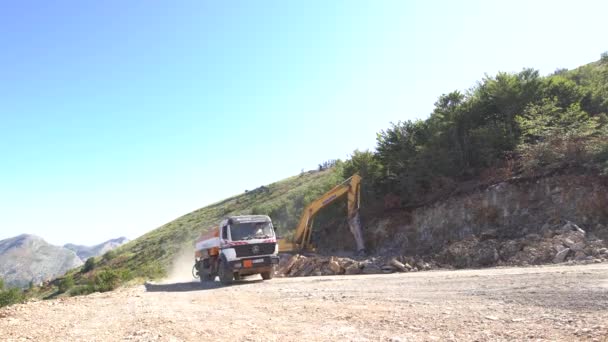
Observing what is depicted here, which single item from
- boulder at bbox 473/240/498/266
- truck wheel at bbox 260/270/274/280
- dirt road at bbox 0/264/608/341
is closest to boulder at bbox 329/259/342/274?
truck wheel at bbox 260/270/274/280

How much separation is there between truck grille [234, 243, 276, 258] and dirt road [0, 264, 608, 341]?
538 cm

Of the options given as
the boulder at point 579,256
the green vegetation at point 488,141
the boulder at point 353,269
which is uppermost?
the green vegetation at point 488,141

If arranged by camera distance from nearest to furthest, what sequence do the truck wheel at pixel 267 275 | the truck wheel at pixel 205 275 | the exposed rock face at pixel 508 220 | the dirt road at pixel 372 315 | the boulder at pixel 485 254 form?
the dirt road at pixel 372 315 < the exposed rock face at pixel 508 220 < the boulder at pixel 485 254 < the truck wheel at pixel 267 275 < the truck wheel at pixel 205 275

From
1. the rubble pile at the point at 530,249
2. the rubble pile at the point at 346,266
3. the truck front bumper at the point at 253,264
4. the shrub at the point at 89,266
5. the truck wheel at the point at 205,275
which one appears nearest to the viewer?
the rubble pile at the point at 530,249

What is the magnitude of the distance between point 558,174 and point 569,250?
5469mm

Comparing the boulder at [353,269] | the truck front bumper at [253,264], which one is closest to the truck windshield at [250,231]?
the truck front bumper at [253,264]

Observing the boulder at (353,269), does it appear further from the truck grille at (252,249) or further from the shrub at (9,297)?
the shrub at (9,297)

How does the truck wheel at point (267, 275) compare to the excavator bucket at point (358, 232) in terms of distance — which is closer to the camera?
the truck wheel at point (267, 275)

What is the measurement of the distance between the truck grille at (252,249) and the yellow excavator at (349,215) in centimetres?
690

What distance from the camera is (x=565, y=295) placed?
7.66 m

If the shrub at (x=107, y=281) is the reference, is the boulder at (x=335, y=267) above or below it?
below

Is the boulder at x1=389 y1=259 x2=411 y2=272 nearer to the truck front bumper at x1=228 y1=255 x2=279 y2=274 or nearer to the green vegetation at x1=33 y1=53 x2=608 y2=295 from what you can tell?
the truck front bumper at x1=228 y1=255 x2=279 y2=274

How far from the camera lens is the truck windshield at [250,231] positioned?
17967mm

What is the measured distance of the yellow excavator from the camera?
23672mm
